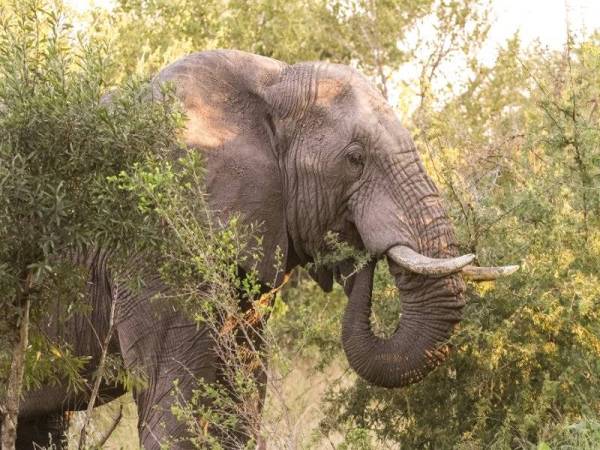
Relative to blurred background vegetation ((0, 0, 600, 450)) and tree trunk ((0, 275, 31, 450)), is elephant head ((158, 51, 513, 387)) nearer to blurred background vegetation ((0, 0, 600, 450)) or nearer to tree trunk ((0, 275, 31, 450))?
blurred background vegetation ((0, 0, 600, 450))

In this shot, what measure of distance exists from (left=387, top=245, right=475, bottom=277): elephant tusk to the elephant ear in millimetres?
680

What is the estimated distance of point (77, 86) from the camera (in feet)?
22.7

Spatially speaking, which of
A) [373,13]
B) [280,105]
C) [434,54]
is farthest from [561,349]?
[373,13]

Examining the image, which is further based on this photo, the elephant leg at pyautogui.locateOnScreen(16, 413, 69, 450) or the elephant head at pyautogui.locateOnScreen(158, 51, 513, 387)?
the elephant leg at pyautogui.locateOnScreen(16, 413, 69, 450)

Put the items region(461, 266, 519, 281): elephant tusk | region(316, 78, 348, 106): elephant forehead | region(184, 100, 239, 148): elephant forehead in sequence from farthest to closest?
1. region(316, 78, 348, 106): elephant forehead
2. region(184, 100, 239, 148): elephant forehead
3. region(461, 266, 519, 281): elephant tusk

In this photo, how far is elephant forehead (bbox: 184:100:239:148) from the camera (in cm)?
805

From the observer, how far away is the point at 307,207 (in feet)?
26.6

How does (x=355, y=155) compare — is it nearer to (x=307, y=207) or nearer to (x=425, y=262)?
(x=307, y=207)

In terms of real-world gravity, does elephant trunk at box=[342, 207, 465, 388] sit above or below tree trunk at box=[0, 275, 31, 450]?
above

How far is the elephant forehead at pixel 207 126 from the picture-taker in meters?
8.05

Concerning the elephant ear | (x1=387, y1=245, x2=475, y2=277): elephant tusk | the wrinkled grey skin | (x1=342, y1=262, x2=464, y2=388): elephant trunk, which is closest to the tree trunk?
the wrinkled grey skin

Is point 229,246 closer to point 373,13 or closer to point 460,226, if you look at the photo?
point 460,226

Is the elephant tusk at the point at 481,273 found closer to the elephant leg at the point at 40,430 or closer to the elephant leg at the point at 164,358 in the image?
the elephant leg at the point at 164,358

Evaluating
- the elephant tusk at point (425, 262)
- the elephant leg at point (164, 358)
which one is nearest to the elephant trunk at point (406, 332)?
the elephant tusk at point (425, 262)
